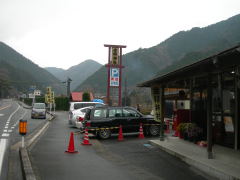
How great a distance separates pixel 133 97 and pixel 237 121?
127ft

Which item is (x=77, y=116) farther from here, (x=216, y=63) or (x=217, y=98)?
(x=216, y=63)

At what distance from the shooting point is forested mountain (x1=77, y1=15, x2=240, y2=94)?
348 feet

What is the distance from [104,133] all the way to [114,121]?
2.56 feet

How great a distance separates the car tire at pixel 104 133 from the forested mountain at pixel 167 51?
84.1m

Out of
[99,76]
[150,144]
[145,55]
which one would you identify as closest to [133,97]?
[150,144]

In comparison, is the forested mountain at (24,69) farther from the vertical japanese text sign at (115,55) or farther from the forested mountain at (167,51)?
the vertical japanese text sign at (115,55)

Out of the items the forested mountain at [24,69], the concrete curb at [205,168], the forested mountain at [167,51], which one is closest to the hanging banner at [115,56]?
the concrete curb at [205,168]

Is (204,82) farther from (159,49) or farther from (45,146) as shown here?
(159,49)

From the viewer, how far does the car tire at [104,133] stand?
1694 cm

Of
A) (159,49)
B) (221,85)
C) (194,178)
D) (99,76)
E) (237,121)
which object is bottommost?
(194,178)

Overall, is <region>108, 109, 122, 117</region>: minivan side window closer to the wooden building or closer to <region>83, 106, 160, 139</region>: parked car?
<region>83, 106, 160, 139</region>: parked car

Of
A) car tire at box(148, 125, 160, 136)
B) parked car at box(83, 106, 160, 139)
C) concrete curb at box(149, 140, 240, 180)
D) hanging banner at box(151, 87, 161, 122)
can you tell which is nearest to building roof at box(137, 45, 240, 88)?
concrete curb at box(149, 140, 240, 180)

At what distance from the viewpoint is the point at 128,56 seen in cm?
11681

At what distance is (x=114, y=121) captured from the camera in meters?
17.3
